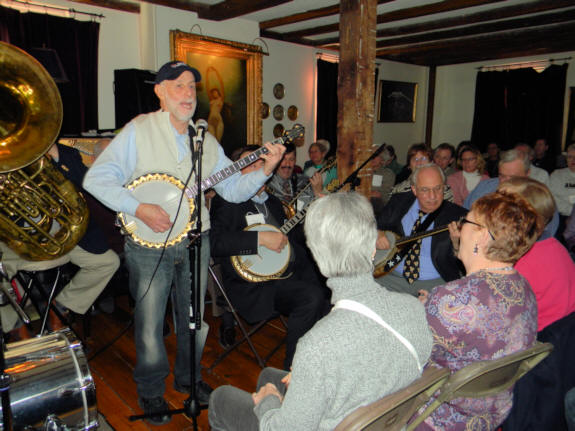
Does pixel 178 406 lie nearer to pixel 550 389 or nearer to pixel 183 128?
pixel 183 128

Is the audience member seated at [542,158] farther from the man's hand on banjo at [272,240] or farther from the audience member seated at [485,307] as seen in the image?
the audience member seated at [485,307]

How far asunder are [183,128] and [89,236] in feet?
3.34

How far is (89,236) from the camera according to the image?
2584 mm

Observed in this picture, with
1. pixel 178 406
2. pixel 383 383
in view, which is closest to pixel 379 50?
pixel 178 406

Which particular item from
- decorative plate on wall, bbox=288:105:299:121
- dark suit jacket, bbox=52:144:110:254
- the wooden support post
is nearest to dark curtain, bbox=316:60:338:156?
decorative plate on wall, bbox=288:105:299:121

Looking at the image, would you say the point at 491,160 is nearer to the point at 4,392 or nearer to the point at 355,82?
the point at 355,82

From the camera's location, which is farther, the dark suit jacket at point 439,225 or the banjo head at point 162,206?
the dark suit jacket at point 439,225

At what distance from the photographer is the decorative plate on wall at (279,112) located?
271 inches

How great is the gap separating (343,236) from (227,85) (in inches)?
210

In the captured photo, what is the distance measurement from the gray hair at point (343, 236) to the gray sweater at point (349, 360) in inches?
1.5

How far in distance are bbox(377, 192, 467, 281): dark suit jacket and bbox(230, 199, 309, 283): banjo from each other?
2.39 feet

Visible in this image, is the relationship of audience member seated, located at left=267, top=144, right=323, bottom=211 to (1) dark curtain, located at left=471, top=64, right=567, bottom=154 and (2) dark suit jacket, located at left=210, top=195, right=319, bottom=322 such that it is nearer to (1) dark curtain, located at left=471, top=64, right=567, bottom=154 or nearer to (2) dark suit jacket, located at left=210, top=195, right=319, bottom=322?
(2) dark suit jacket, located at left=210, top=195, right=319, bottom=322

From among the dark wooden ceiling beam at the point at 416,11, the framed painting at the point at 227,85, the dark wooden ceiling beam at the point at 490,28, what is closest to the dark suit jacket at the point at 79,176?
the framed painting at the point at 227,85

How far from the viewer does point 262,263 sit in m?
2.57
